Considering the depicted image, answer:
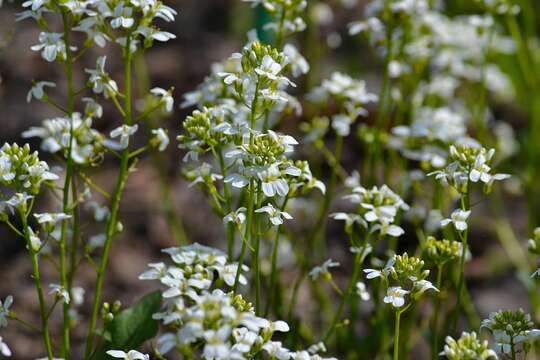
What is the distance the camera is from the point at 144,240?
493 cm

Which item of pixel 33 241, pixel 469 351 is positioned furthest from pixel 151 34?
pixel 469 351

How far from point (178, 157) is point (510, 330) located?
11.7ft

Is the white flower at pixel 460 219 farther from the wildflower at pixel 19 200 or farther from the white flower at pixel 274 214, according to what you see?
the wildflower at pixel 19 200

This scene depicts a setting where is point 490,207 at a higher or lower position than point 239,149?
lower

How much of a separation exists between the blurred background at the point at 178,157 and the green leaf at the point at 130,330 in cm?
113

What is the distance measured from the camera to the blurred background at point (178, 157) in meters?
4.39

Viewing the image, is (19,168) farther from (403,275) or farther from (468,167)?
(468,167)

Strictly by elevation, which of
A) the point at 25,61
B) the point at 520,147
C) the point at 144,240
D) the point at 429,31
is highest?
the point at 429,31

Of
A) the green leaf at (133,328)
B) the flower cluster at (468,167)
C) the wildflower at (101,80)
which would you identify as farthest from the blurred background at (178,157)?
the flower cluster at (468,167)

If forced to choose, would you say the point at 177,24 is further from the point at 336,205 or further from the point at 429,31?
the point at 429,31

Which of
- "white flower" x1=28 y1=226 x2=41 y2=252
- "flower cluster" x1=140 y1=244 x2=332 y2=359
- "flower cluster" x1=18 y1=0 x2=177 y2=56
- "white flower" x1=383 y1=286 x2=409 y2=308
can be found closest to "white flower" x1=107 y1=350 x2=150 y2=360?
"flower cluster" x1=140 y1=244 x2=332 y2=359

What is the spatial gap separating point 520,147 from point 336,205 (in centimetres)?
146

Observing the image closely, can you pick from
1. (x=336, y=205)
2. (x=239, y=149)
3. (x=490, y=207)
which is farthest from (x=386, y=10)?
(x=490, y=207)

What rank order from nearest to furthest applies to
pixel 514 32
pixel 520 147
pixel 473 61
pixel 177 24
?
pixel 514 32 → pixel 473 61 → pixel 520 147 → pixel 177 24
